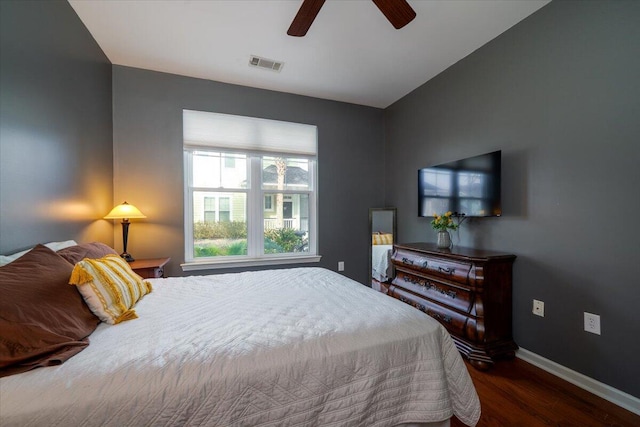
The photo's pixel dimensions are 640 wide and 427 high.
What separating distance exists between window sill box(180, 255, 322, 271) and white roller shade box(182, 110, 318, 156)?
135 cm

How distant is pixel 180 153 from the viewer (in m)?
2.89

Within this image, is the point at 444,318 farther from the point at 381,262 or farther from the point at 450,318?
the point at 381,262

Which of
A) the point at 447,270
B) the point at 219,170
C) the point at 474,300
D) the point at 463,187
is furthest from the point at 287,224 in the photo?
the point at 474,300

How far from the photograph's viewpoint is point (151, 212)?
2.79 m

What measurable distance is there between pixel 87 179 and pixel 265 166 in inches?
67.4

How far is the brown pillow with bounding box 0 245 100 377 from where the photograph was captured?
807 millimetres

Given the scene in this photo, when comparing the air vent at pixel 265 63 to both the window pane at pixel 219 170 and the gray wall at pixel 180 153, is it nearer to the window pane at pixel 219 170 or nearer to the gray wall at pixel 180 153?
the gray wall at pixel 180 153

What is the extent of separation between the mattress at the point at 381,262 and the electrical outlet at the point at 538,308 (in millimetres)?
1612

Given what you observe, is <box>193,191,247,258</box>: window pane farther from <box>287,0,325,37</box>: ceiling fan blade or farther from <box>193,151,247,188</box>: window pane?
<box>287,0,325,37</box>: ceiling fan blade

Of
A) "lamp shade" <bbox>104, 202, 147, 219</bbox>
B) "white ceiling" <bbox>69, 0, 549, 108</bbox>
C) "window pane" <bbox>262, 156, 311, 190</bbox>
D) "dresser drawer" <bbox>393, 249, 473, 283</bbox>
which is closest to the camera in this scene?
"white ceiling" <bbox>69, 0, 549, 108</bbox>

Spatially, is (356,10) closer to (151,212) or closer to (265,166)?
(265,166)

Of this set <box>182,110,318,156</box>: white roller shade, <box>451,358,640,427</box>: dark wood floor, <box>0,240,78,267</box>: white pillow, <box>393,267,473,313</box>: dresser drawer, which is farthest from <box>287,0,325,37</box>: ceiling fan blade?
<box>451,358,640,427</box>: dark wood floor

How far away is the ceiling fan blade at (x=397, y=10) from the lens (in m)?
1.54

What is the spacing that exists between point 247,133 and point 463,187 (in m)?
2.45
